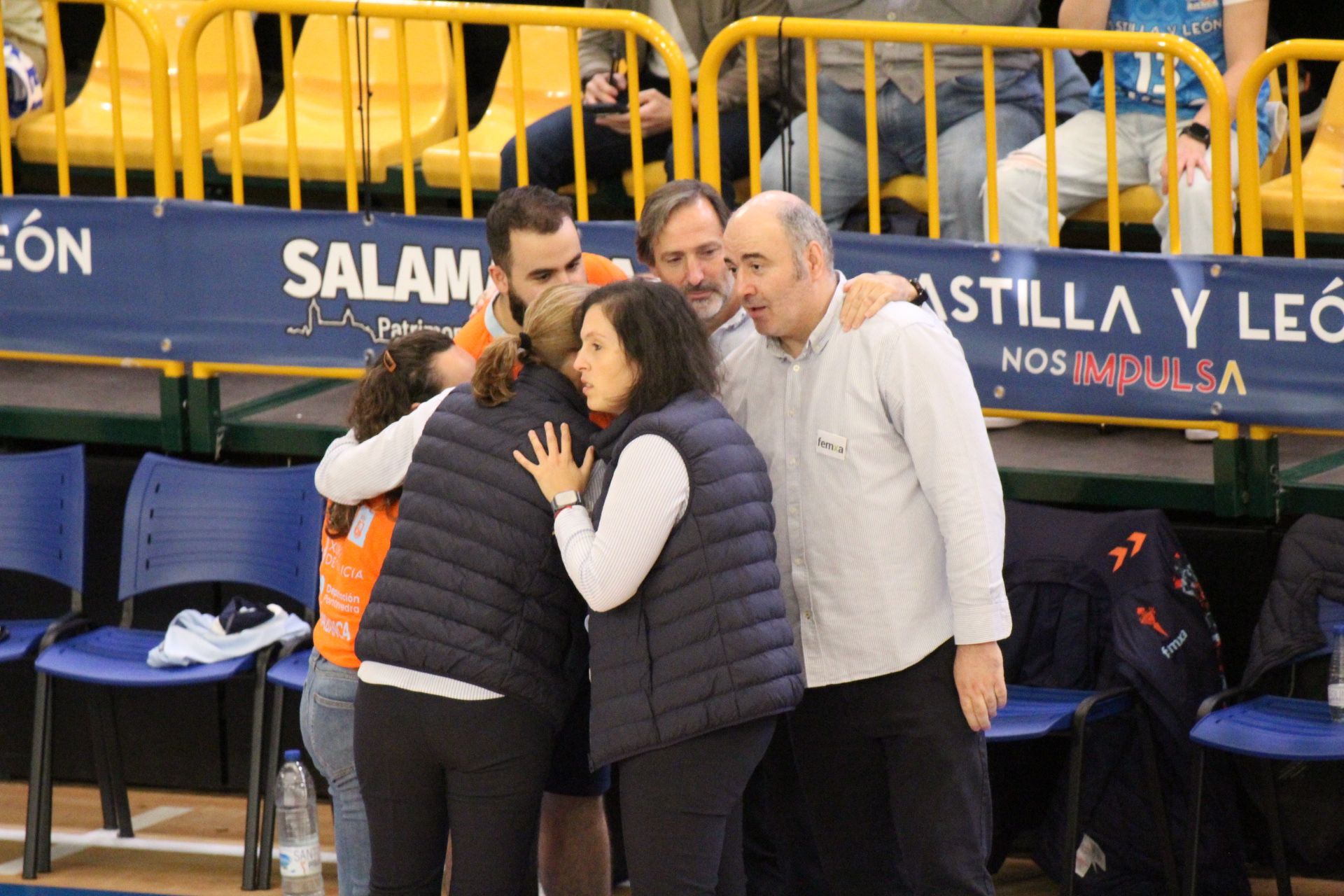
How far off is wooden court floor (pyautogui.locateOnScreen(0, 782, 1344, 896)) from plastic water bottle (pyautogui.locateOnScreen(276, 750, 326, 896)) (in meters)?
0.26

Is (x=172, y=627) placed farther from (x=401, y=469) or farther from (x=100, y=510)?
(x=401, y=469)

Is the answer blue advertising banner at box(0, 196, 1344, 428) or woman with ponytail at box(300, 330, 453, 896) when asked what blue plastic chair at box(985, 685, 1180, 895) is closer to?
blue advertising banner at box(0, 196, 1344, 428)

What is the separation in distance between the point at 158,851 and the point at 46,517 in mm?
1063

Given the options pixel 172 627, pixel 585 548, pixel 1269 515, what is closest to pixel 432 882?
pixel 585 548

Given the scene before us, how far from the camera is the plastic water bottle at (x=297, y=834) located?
193 inches

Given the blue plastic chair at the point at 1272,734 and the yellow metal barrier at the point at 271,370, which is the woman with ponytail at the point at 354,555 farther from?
the blue plastic chair at the point at 1272,734

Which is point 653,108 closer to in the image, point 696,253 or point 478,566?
point 696,253

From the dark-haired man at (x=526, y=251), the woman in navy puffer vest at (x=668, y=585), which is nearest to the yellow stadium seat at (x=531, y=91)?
the dark-haired man at (x=526, y=251)

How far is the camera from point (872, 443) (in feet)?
12.5

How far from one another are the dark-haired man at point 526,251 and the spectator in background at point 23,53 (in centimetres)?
292

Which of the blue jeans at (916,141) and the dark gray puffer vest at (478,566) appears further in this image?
the blue jeans at (916,141)

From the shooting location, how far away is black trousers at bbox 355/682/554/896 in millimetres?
3605

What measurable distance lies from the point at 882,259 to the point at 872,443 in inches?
58.3

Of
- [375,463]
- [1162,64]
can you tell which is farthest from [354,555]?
[1162,64]
